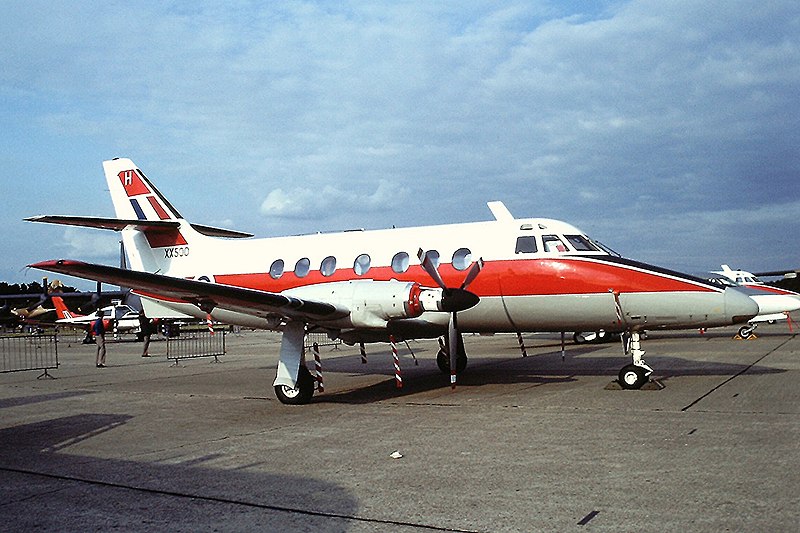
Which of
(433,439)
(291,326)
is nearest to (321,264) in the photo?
(291,326)

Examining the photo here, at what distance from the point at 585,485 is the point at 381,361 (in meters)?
16.0

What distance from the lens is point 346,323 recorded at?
12414 mm

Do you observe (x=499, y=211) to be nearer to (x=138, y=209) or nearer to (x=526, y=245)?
(x=526, y=245)

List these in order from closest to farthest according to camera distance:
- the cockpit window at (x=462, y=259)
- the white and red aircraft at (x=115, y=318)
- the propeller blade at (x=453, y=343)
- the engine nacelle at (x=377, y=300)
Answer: the engine nacelle at (x=377, y=300), the propeller blade at (x=453, y=343), the cockpit window at (x=462, y=259), the white and red aircraft at (x=115, y=318)

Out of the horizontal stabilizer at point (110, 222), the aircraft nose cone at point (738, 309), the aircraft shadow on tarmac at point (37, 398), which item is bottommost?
the aircraft shadow on tarmac at point (37, 398)

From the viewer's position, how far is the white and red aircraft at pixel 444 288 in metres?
12.0

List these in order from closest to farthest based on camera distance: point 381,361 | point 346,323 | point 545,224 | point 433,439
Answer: point 433,439, point 346,323, point 545,224, point 381,361

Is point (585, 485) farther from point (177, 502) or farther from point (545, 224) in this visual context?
point (545, 224)

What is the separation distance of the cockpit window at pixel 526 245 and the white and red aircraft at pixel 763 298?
4.13m

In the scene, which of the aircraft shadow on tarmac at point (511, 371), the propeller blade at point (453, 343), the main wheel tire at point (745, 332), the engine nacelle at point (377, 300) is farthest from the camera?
the main wheel tire at point (745, 332)

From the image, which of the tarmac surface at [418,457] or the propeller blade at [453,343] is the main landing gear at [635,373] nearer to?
the tarmac surface at [418,457]

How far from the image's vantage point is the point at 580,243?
1326 centimetres

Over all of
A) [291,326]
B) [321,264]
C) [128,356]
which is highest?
[321,264]

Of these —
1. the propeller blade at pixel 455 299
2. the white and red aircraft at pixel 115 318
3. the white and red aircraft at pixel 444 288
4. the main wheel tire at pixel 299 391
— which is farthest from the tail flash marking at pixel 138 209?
the white and red aircraft at pixel 115 318
